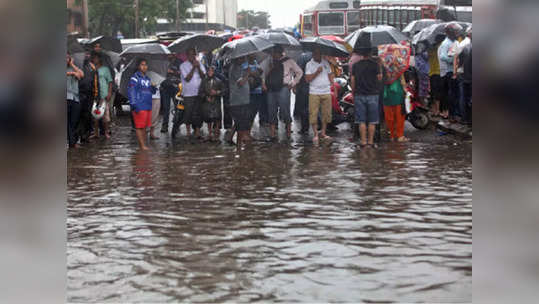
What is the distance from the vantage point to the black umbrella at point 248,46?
49.0 ft

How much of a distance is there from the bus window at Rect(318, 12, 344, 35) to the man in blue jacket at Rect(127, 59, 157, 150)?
23.8 metres

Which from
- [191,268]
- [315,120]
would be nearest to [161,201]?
[191,268]

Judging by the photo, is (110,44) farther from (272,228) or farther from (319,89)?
(272,228)

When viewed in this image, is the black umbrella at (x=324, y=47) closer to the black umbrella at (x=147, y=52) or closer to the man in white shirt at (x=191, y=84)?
the man in white shirt at (x=191, y=84)

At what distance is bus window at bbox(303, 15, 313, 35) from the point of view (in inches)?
1524

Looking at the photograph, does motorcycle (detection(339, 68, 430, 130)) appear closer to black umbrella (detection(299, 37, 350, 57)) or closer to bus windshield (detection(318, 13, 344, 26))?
black umbrella (detection(299, 37, 350, 57))

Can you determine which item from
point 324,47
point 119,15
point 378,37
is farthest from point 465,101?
point 119,15

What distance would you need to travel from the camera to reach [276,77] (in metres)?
15.9

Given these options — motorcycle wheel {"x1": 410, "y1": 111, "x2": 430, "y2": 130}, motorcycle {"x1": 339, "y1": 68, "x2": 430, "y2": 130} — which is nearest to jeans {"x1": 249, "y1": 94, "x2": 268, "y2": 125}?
motorcycle {"x1": 339, "y1": 68, "x2": 430, "y2": 130}

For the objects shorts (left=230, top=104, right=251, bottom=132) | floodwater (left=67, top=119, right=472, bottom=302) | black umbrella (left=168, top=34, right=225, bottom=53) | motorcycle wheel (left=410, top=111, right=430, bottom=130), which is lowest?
floodwater (left=67, top=119, right=472, bottom=302)

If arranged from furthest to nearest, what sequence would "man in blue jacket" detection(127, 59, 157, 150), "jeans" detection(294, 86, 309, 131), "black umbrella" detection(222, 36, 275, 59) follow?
"jeans" detection(294, 86, 309, 131), "black umbrella" detection(222, 36, 275, 59), "man in blue jacket" detection(127, 59, 157, 150)

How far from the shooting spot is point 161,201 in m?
9.18

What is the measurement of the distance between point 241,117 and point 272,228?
7.55 meters
